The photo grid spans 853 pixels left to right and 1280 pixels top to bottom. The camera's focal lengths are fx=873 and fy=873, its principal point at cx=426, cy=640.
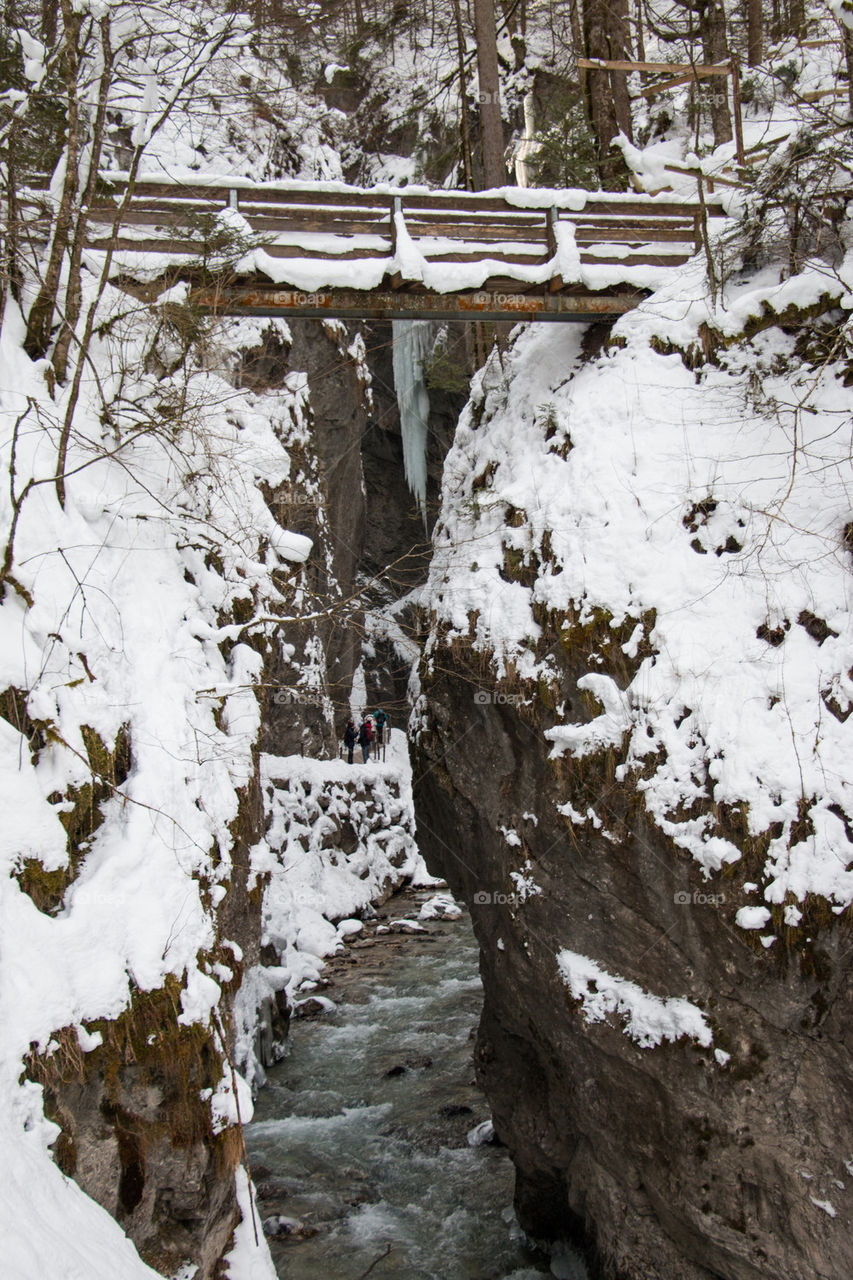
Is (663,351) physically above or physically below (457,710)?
above

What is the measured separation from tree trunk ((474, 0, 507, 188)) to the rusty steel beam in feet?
17.0

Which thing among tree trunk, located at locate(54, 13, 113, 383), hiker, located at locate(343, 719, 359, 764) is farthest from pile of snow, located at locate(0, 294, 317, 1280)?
hiker, located at locate(343, 719, 359, 764)

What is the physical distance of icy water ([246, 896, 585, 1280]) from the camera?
6.84m

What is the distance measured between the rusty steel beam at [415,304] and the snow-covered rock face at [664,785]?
483mm

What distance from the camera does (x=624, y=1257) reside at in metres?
5.94

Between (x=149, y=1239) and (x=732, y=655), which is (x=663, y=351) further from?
(x=149, y=1239)

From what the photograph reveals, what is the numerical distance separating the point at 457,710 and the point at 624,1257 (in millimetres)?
4164

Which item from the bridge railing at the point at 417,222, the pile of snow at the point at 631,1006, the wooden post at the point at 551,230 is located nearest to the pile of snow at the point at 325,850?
the pile of snow at the point at 631,1006

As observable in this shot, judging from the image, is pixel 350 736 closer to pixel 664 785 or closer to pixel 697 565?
pixel 697 565

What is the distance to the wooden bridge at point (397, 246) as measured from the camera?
713 centimetres

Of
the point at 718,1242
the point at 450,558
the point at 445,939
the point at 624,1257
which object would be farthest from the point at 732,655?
the point at 445,939

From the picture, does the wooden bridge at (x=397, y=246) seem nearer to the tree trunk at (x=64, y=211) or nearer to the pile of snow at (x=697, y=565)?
the tree trunk at (x=64, y=211)

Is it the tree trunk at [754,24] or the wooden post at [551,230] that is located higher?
the tree trunk at [754,24]

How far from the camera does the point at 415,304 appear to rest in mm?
7801
